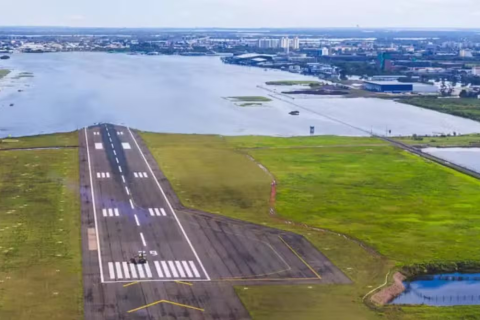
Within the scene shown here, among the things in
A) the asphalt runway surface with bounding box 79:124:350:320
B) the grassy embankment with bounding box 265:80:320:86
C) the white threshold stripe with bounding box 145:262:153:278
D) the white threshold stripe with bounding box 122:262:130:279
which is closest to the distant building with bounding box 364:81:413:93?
the grassy embankment with bounding box 265:80:320:86

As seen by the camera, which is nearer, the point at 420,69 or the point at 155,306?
the point at 155,306

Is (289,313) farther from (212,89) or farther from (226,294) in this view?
(212,89)

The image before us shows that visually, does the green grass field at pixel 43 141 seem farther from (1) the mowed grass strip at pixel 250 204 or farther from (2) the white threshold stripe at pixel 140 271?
(2) the white threshold stripe at pixel 140 271

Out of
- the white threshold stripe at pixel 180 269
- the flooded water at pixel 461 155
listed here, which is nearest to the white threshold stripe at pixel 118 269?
the white threshold stripe at pixel 180 269

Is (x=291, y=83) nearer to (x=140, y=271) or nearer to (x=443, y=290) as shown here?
(x=443, y=290)

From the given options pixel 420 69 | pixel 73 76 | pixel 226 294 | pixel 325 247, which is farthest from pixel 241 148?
pixel 420 69

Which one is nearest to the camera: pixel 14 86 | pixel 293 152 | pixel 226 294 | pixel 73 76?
pixel 226 294

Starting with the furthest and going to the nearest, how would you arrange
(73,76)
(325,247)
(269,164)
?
(73,76), (269,164), (325,247)

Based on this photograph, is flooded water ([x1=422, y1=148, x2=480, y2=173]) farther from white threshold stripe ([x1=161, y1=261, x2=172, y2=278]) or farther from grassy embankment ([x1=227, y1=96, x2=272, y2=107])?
grassy embankment ([x1=227, y1=96, x2=272, y2=107])
